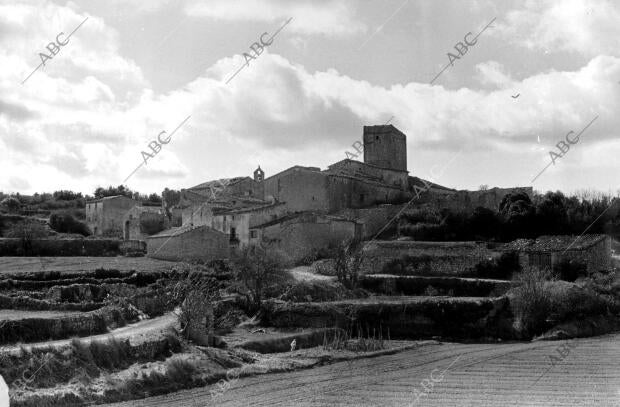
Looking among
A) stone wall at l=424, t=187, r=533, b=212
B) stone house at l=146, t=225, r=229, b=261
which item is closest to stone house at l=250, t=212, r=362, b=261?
stone house at l=146, t=225, r=229, b=261

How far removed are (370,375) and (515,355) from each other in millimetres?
6582

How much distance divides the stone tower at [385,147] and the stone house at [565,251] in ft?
88.4

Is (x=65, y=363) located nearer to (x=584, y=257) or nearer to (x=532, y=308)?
(x=532, y=308)

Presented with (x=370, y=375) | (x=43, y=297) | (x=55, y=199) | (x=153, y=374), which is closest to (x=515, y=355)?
(x=370, y=375)

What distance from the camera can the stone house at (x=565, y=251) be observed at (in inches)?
1544

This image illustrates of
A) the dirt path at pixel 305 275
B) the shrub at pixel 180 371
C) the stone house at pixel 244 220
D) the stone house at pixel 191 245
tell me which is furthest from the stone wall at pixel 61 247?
the shrub at pixel 180 371

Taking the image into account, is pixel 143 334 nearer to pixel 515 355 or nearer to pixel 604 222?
pixel 515 355

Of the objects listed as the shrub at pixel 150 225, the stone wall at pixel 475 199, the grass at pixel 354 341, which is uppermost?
the stone wall at pixel 475 199

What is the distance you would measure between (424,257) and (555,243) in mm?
7446

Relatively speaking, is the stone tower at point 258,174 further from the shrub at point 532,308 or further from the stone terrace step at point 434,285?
the shrub at point 532,308

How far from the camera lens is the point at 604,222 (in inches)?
1980

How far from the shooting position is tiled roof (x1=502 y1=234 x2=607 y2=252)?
39.9 metres

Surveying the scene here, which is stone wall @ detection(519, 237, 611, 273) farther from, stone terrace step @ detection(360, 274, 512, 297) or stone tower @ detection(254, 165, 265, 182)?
stone tower @ detection(254, 165, 265, 182)

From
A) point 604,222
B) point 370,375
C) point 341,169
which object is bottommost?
point 370,375
